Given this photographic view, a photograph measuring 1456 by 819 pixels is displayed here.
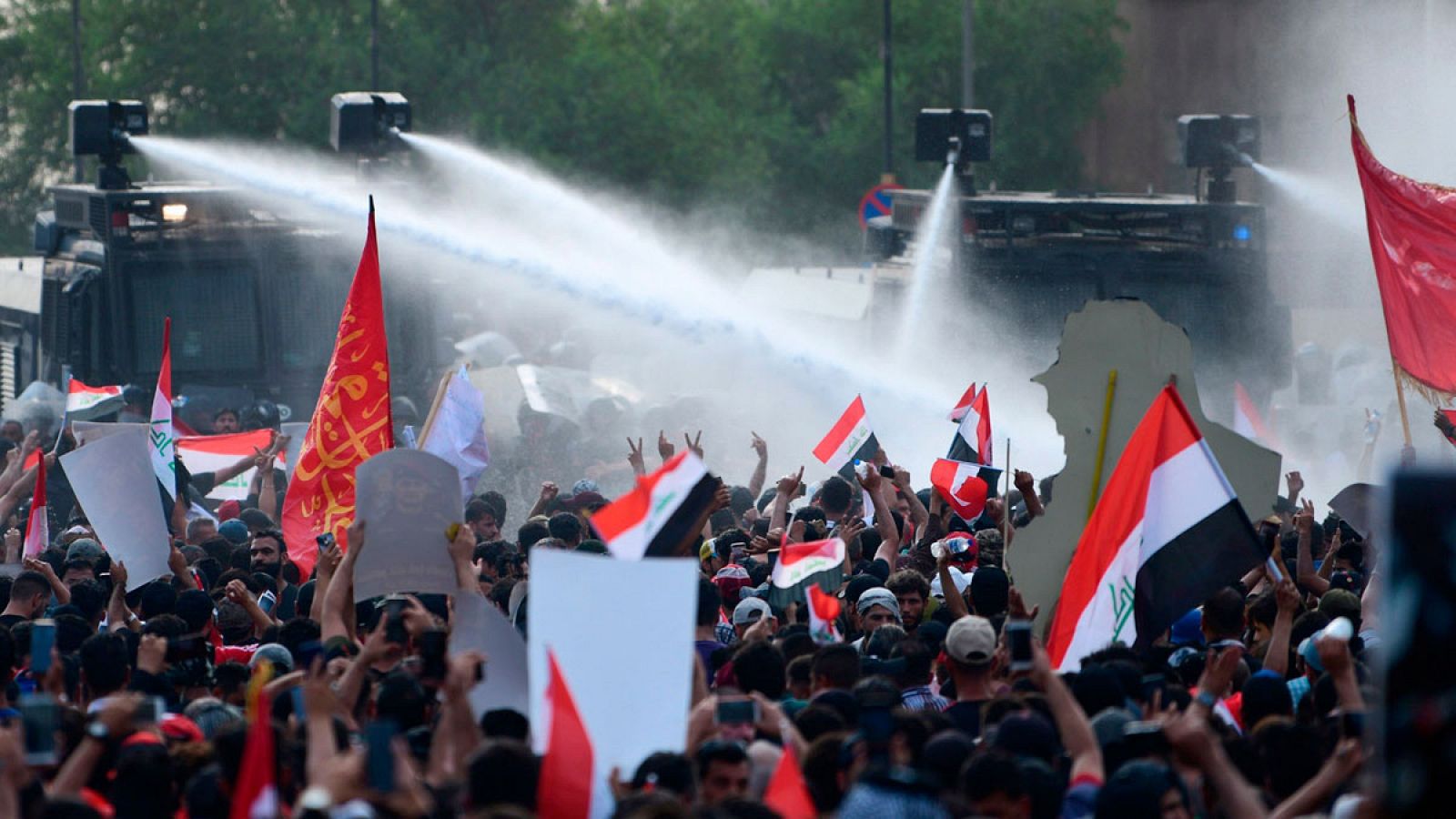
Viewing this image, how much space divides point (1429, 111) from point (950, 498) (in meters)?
15.0

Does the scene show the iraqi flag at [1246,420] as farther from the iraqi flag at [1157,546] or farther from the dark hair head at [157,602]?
the dark hair head at [157,602]

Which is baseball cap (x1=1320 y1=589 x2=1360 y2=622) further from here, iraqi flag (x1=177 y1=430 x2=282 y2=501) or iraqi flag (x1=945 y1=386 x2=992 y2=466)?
iraqi flag (x1=177 y1=430 x2=282 y2=501)

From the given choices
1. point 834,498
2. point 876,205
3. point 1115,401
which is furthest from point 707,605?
point 876,205

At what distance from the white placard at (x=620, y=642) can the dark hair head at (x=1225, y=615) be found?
10.1 feet

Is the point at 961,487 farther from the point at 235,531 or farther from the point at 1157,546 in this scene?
the point at 235,531

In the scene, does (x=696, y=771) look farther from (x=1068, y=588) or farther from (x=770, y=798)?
(x=1068, y=588)

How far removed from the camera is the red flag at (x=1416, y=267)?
10.1 meters

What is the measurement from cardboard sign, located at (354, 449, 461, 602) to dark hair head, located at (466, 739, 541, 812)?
2.76 m

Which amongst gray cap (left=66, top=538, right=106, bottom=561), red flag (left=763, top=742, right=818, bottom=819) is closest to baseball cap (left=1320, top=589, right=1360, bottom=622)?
red flag (left=763, top=742, right=818, bottom=819)

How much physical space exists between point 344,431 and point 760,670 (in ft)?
12.7

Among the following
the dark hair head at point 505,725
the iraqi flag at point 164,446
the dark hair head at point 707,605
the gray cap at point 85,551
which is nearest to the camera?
the dark hair head at point 505,725

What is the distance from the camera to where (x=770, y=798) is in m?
5.21

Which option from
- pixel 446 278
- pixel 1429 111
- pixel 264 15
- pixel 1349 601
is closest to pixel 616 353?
pixel 446 278

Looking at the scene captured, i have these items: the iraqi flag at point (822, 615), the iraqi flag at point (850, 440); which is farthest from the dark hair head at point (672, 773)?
the iraqi flag at point (850, 440)
